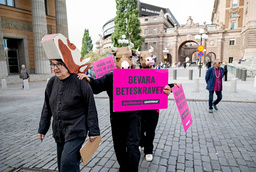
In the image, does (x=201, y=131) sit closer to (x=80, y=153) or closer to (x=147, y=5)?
(x=80, y=153)

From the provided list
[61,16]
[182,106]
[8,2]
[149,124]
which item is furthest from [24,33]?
[182,106]

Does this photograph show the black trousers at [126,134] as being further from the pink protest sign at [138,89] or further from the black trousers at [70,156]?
the black trousers at [70,156]

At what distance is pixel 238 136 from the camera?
14.4ft

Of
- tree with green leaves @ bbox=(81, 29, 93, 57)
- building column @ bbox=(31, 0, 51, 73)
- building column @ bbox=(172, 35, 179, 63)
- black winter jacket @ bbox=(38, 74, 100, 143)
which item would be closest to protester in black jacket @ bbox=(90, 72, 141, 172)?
black winter jacket @ bbox=(38, 74, 100, 143)

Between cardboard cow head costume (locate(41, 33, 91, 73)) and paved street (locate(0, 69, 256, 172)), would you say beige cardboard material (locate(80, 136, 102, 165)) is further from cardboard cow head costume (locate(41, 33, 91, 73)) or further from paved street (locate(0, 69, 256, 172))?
paved street (locate(0, 69, 256, 172))

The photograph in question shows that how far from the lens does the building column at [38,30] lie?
18234mm

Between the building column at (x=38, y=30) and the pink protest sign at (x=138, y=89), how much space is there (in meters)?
18.9

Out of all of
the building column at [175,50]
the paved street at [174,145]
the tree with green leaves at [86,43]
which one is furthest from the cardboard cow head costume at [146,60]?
the tree with green leaves at [86,43]

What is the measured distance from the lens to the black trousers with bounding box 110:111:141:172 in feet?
8.20

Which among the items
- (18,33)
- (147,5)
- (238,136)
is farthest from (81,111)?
(147,5)

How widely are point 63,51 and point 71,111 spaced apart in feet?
2.41

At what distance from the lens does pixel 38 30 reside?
725 inches

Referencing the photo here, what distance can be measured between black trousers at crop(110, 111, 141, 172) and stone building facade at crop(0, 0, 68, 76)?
19015 millimetres

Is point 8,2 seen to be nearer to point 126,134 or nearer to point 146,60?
point 146,60
